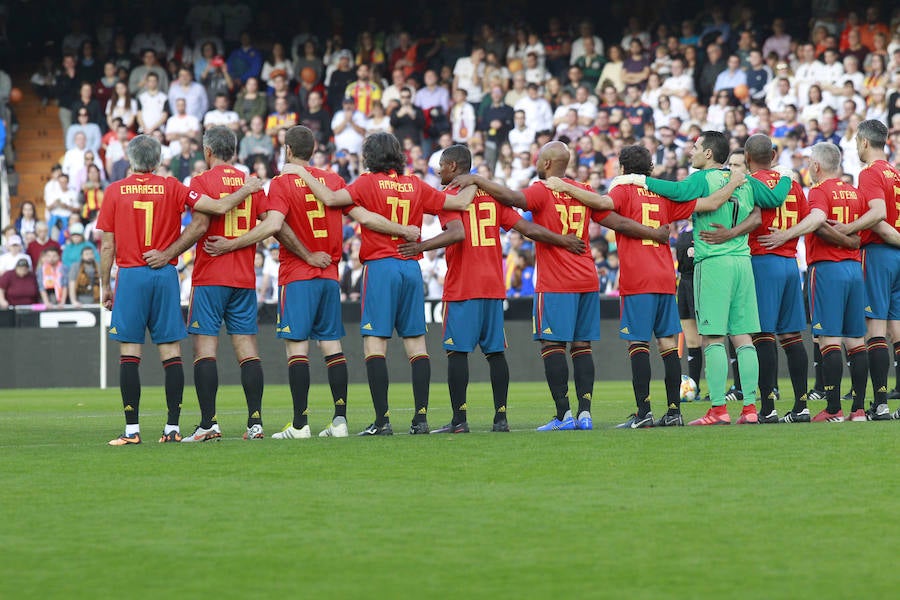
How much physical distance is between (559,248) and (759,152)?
69.1 inches

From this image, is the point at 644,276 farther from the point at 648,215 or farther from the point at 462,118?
the point at 462,118

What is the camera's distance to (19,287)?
74.0ft

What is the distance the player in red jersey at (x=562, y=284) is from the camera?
10.6 metres

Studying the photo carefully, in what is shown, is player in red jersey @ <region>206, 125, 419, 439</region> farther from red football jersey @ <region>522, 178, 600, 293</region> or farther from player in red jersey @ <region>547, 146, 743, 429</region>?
player in red jersey @ <region>547, 146, 743, 429</region>

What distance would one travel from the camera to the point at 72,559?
5547mm

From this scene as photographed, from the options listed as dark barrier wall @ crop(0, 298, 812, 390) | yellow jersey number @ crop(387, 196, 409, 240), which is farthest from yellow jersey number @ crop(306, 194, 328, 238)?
dark barrier wall @ crop(0, 298, 812, 390)

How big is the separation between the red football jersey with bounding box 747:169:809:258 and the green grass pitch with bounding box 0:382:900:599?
1.54m

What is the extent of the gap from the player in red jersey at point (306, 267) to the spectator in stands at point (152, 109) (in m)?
17.6

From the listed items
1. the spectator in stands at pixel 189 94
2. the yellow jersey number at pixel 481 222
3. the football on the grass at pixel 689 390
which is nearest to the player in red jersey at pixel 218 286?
the yellow jersey number at pixel 481 222

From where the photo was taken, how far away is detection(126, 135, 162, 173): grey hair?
984cm

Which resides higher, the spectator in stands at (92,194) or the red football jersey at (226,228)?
the spectator in stands at (92,194)

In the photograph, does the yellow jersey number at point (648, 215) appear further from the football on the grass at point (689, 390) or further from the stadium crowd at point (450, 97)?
the stadium crowd at point (450, 97)

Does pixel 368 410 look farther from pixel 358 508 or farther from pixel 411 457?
pixel 358 508

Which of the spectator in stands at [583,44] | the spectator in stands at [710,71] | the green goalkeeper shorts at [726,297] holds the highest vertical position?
the spectator in stands at [583,44]
